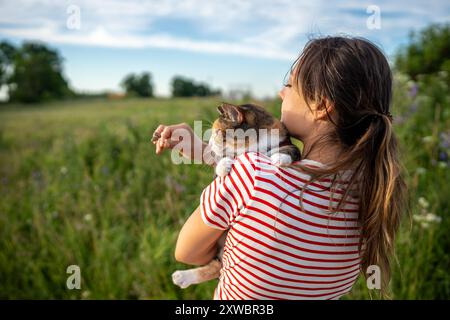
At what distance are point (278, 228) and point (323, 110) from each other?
385 millimetres

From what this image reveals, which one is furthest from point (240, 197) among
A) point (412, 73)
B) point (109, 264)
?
point (412, 73)

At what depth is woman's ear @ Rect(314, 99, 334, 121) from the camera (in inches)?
43.0

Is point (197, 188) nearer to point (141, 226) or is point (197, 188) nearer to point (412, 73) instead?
point (141, 226)

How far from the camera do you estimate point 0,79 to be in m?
21.2

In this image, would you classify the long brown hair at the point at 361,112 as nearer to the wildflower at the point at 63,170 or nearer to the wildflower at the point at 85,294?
the wildflower at the point at 85,294

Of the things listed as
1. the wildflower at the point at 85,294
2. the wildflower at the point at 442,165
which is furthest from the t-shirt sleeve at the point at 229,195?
the wildflower at the point at 442,165

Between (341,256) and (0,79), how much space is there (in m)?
24.7

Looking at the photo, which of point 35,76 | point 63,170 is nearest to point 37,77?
point 35,76

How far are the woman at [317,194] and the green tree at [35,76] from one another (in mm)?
22529

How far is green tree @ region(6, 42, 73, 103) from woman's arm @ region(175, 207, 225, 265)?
2237 cm

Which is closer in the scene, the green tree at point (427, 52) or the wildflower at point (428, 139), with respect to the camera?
the wildflower at point (428, 139)

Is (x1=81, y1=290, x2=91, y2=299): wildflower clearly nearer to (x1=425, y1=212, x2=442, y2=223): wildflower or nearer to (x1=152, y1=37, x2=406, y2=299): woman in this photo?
(x1=152, y1=37, x2=406, y2=299): woman

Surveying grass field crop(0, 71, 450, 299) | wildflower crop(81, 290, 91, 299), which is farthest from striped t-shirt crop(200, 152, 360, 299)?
wildflower crop(81, 290, 91, 299)

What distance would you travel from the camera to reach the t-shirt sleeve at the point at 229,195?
3.18ft
